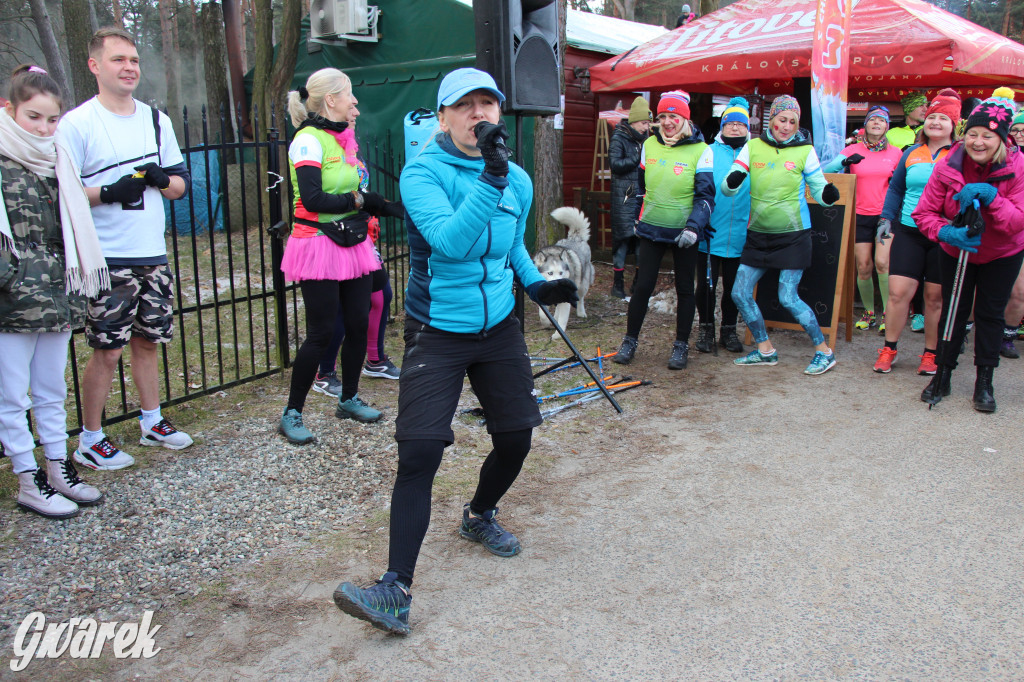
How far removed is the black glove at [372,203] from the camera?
4434mm

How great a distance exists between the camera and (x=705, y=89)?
36.8ft

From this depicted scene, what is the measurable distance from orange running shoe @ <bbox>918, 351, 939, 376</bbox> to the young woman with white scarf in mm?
5422

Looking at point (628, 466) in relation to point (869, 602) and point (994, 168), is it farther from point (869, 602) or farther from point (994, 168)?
point (994, 168)

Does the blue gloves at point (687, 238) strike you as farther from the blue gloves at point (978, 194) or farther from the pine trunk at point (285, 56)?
the pine trunk at point (285, 56)

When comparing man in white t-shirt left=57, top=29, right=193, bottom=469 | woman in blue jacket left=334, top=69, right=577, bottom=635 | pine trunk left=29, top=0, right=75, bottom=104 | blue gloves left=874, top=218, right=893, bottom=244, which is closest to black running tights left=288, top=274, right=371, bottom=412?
man in white t-shirt left=57, top=29, right=193, bottom=469

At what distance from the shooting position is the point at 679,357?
6016mm

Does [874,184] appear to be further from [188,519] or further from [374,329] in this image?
[188,519]

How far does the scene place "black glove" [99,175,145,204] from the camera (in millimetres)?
3561

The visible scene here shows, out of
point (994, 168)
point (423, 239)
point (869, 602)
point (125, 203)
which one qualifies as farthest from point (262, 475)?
point (994, 168)

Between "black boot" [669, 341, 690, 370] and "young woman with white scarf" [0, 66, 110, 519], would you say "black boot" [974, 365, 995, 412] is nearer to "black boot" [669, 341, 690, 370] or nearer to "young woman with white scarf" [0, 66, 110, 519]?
"black boot" [669, 341, 690, 370]

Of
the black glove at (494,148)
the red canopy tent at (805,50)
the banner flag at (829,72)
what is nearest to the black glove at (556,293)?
the black glove at (494,148)

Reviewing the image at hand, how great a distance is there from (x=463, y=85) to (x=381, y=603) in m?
1.76

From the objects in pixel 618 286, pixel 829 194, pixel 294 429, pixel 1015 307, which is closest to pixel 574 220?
pixel 618 286

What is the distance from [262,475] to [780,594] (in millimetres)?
2558
